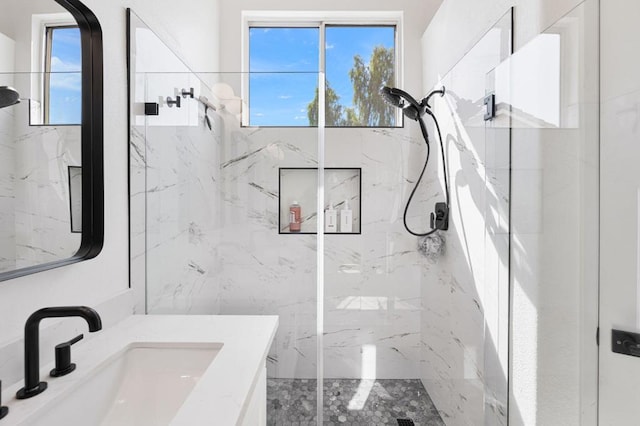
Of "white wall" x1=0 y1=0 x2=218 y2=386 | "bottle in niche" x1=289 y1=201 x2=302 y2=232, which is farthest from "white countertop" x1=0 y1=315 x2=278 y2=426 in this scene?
"bottle in niche" x1=289 y1=201 x2=302 y2=232

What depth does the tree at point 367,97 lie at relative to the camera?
228 cm

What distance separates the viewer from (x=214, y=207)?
1555 millimetres

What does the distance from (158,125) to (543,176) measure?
4.85ft

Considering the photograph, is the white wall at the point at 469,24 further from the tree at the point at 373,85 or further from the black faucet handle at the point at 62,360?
the black faucet handle at the point at 62,360

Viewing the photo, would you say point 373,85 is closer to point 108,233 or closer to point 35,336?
point 108,233

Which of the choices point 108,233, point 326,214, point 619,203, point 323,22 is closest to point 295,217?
point 326,214

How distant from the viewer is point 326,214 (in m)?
2.16

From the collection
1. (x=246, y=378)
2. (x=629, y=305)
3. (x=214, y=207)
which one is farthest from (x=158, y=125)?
(x=629, y=305)

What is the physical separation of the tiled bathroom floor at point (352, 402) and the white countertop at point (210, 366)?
1.74ft

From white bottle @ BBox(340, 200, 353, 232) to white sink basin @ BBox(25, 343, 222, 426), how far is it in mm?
1269

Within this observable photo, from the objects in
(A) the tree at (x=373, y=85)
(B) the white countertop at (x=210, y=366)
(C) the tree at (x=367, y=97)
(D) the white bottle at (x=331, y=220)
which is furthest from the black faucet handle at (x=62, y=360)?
(A) the tree at (x=373, y=85)

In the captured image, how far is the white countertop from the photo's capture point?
0.70 meters

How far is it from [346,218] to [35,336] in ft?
5.43

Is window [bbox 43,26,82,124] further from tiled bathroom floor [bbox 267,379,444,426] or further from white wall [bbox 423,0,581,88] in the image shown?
white wall [bbox 423,0,581,88]
